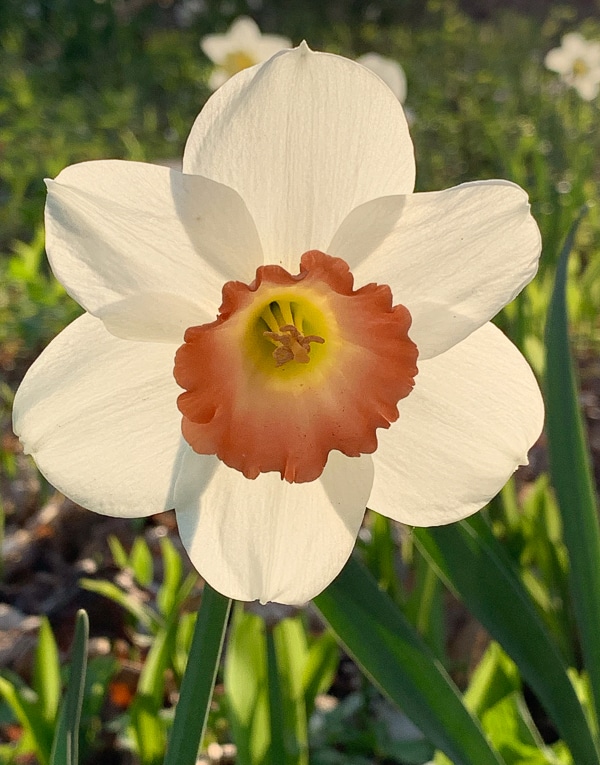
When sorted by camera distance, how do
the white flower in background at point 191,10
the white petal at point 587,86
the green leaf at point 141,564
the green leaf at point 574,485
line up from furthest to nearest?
the white flower in background at point 191,10
the white petal at point 587,86
the green leaf at point 141,564
the green leaf at point 574,485

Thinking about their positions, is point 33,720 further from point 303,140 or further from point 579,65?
point 579,65

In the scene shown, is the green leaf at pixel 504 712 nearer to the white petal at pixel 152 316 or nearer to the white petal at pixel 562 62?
the white petal at pixel 152 316

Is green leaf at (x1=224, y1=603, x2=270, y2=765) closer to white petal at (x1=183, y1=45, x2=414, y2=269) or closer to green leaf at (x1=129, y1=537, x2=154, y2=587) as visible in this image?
green leaf at (x1=129, y1=537, x2=154, y2=587)

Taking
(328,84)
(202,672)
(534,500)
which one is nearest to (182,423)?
(202,672)

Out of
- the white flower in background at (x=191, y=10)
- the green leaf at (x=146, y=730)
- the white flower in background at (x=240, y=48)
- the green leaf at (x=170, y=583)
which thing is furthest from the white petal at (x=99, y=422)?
the white flower in background at (x=191, y=10)

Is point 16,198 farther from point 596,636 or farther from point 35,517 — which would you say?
point 596,636

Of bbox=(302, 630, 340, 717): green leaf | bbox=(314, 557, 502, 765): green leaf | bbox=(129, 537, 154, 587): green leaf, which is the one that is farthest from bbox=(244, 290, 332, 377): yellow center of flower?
bbox=(129, 537, 154, 587): green leaf

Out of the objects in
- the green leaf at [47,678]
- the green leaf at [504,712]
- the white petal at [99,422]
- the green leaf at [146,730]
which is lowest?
the green leaf at [47,678]
